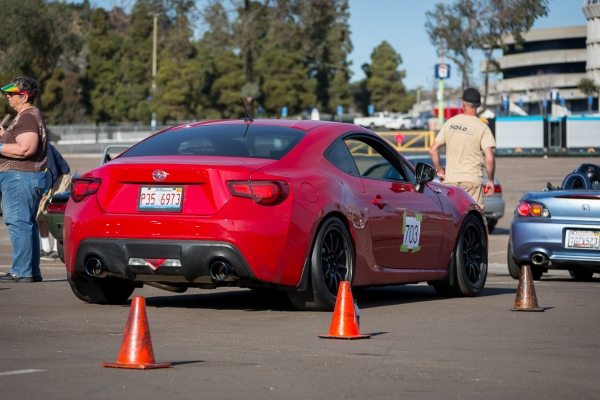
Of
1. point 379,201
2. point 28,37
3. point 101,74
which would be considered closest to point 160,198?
point 379,201

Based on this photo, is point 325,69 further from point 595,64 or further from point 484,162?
point 484,162

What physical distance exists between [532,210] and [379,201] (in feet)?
14.0

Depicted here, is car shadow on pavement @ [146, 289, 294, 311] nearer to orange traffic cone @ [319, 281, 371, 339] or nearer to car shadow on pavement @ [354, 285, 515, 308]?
car shadow on pavement @ [354, 285, 515, 308]

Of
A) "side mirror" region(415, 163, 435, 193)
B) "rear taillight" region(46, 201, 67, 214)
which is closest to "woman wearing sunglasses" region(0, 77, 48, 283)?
"rear taillight" region(46, 201, 67, 214)

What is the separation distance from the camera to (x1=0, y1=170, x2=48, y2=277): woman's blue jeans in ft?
42.0

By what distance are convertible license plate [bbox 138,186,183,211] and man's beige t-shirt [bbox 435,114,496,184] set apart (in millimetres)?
5436

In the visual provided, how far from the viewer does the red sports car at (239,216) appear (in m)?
9.52

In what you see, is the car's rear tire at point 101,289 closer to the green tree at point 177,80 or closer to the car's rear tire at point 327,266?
the car's rear tire at point 327,266

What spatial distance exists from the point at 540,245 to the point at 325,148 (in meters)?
4.76

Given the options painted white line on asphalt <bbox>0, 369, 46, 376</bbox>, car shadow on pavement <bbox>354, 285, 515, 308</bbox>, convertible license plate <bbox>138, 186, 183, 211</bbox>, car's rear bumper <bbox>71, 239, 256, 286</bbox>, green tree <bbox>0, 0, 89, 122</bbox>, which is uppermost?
green tree <bbox>0, 0, 89, 122</bbox>

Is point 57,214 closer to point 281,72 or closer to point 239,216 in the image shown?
point 239,216

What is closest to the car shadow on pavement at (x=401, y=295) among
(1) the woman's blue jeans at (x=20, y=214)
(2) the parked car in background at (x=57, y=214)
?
(1) the woman's blue jeans at (x=20, y=214)

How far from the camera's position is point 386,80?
134 metres

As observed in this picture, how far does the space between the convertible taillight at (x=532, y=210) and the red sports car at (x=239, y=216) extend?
370cm
